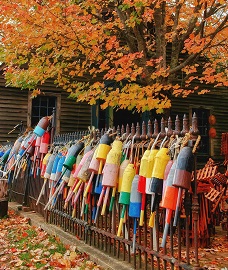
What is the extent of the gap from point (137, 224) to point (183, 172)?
1.51m

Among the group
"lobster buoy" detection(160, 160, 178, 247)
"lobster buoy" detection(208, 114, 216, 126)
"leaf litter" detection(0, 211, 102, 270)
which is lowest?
"leaf litter" detection(0, 211, 102, 270)

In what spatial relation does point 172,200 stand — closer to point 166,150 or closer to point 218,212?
point 166,150

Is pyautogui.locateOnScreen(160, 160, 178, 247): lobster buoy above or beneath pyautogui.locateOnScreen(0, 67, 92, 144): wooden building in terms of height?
beneath

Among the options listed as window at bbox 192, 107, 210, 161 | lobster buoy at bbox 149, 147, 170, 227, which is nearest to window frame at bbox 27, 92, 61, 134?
window at bbox 192, 107, 210, 161

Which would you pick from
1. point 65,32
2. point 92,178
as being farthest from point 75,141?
point 65,32

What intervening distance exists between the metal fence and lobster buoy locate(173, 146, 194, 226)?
192 mm

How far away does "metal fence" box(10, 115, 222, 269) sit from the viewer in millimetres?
3756

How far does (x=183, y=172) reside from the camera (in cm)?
348

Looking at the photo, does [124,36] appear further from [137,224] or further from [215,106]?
[215,106]

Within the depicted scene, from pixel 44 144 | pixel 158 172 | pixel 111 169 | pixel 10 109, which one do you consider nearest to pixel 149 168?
pixel 158 172

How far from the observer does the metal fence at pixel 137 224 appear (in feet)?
12.3

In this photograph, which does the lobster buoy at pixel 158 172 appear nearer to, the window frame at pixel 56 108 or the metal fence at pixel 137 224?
the metal fence at pixel 137 224

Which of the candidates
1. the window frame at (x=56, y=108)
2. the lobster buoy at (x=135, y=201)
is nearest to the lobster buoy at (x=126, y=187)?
the lobster buoy at (x=135, y=201)

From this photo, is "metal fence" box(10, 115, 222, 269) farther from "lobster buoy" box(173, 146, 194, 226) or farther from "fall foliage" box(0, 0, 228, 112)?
"fall foliage" box(0, 0, 228, 112)
